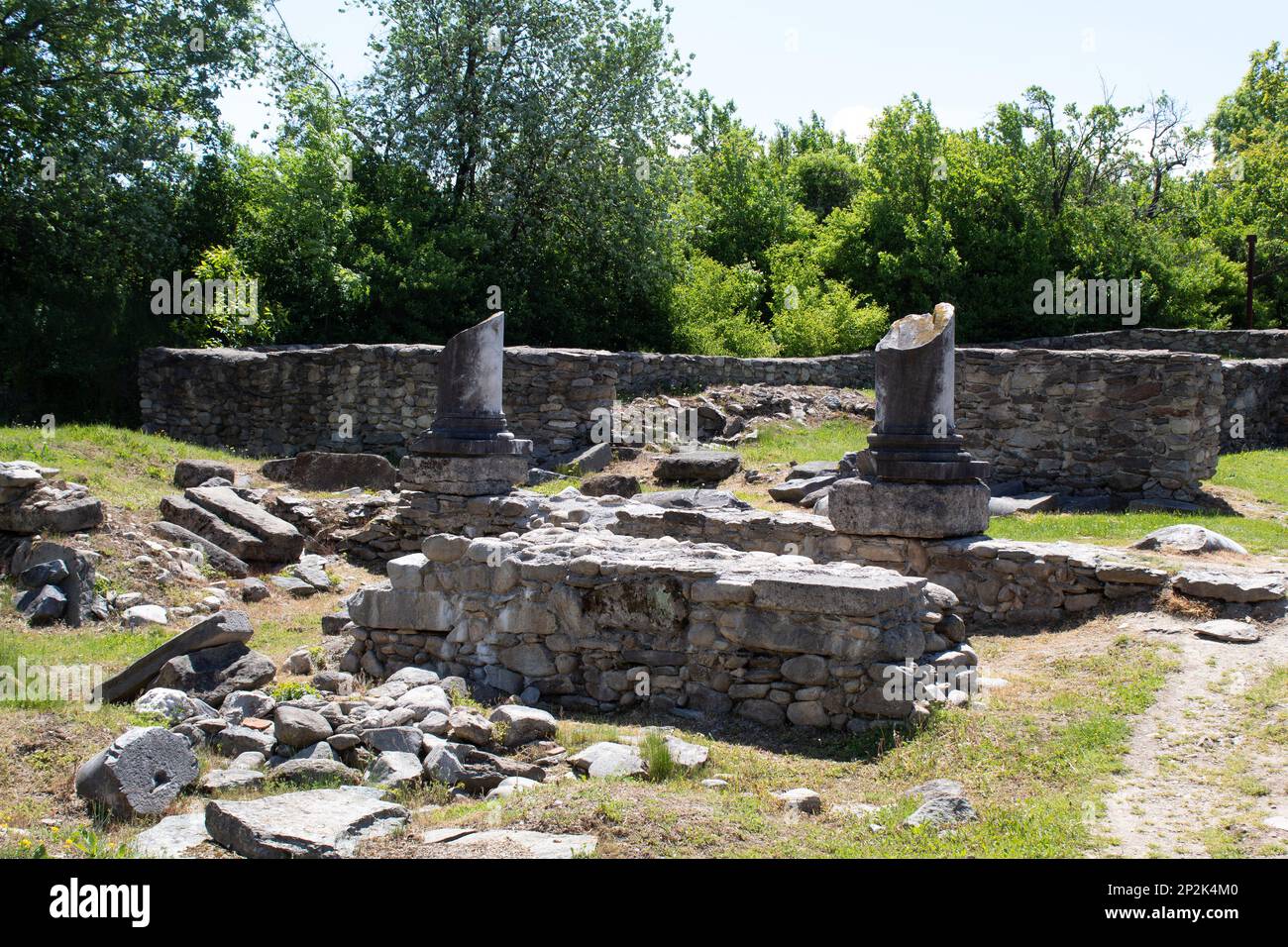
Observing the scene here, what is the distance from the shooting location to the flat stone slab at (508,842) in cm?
461

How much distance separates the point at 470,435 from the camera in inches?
512

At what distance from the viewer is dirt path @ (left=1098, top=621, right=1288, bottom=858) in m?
4.92

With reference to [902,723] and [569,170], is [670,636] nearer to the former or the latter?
[902,723]

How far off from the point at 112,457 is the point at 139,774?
32.1ft

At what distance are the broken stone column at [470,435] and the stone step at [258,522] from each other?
1.47 metres

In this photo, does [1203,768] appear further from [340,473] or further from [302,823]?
[340,473]

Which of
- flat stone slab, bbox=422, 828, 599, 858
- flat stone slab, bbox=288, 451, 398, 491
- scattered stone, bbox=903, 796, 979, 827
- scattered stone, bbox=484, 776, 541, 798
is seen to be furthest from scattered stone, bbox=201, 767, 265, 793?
flat stone slab, bbox=288, 451, 398, 491

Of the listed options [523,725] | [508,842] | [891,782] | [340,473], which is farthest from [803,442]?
[508,842]

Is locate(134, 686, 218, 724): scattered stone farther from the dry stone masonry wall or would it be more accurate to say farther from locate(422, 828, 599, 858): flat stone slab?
the dry stone masonry wall

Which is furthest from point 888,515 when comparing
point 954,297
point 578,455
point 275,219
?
point 954,297

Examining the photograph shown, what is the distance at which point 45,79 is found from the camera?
60.2ft

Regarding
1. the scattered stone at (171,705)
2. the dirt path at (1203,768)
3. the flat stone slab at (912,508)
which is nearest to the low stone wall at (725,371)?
the flat stone slab at (912,508)

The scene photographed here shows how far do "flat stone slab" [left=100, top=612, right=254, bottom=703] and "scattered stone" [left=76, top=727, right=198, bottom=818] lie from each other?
6.06ft

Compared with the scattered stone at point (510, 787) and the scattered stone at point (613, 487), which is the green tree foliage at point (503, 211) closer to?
the scattered stone at point (613, 487)
